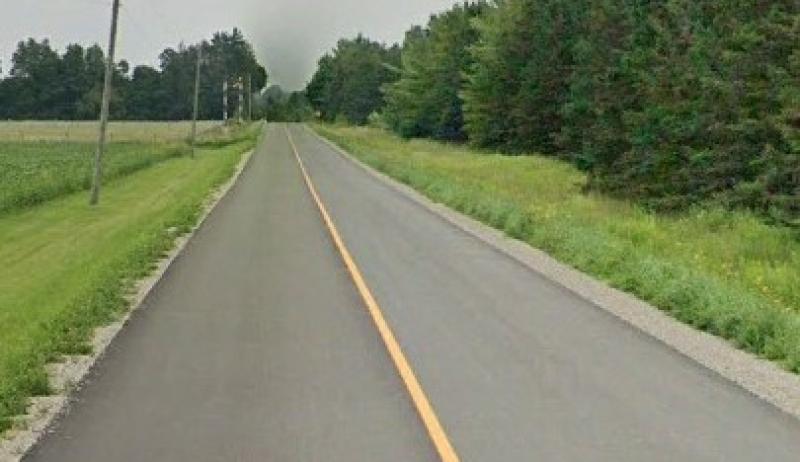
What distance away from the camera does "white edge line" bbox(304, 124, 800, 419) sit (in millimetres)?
8484

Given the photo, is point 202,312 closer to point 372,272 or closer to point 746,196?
point 372,272

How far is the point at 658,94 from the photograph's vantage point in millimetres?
28938

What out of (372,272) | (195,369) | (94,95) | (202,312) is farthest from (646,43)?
(94,95)

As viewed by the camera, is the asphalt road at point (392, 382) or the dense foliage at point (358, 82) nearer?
the asphalt road at point (392, 382)

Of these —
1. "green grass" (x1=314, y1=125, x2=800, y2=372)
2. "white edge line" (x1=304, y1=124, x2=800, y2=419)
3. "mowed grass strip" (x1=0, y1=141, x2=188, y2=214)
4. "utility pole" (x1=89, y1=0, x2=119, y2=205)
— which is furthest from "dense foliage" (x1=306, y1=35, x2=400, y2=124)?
"white edge line" (x1=304, y1=124, x2=800, y2=419)

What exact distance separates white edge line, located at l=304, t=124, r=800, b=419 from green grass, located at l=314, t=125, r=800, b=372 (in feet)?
0.69

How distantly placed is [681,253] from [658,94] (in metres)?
13.0

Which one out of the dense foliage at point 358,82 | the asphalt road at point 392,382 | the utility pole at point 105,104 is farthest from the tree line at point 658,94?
the dense foliage at point 358,82

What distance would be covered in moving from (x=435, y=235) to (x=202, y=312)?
30.1ft

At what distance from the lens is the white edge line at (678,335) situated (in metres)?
8.48

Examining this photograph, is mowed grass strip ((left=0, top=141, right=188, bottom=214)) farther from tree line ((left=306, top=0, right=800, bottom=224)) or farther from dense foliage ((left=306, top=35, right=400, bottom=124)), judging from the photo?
dense foliage ((left=306, top=35, right=400, bottom=124))

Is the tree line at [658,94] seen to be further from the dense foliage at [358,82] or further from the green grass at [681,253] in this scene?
the dense foliage at [358,82]

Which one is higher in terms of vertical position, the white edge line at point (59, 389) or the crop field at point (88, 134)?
the white edge line at point (59, 389)

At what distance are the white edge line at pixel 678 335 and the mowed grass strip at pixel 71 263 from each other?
6.48 meters
